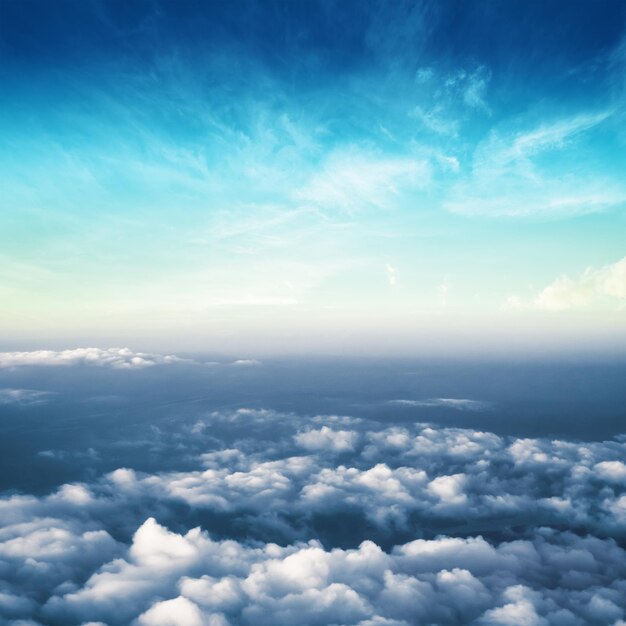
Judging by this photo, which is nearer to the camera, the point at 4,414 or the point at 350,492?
the point at 350,492

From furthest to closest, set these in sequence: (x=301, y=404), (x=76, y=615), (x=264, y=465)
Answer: (x=301, y=404)
(x=264, y=465)
(x=76, y=615)

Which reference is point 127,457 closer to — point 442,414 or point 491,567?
point 491,567

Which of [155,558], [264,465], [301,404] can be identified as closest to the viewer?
[155,558]

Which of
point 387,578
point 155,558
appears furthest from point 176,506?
point 387,578

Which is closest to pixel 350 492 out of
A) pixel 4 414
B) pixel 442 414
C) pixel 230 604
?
pixel 230 604

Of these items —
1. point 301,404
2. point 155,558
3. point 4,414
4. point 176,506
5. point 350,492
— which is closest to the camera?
point 155,558

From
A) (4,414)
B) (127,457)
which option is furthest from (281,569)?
(4,414)

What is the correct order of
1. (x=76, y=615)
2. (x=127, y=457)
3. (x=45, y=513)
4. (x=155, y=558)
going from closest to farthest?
1. (x=76, y=615)
2. (x=155, y=558)
3. (x=45, y=513)
4. (x=127, y=457)

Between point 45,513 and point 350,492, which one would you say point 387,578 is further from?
point 45,513

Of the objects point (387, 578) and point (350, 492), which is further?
point (350, 492)
